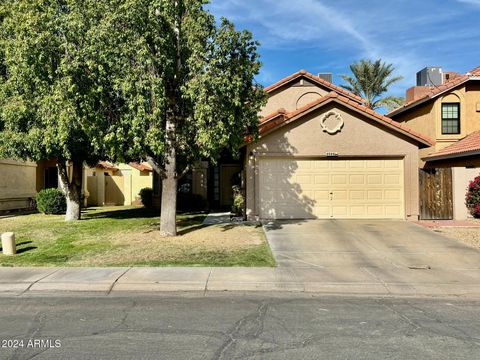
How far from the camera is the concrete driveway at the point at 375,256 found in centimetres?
777

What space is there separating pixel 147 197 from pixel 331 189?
471 inches

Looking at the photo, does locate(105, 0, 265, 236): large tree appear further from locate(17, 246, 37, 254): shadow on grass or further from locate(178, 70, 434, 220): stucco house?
locate(178, 70, 434, 220): stucco house

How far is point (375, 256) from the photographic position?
32.2 feet

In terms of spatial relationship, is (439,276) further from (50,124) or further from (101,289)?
(50,124)

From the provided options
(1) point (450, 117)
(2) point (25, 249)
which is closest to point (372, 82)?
(1) point (450, 117)

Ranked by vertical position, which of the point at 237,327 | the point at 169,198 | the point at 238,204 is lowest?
the point at 237,327

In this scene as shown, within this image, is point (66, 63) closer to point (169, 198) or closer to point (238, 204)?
point (169, 198)

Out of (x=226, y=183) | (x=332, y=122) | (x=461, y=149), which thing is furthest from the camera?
(x=226, y=183)

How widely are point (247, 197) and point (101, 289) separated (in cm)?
862

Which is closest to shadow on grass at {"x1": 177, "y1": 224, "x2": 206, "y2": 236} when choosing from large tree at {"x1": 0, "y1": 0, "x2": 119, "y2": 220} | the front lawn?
the front lawn

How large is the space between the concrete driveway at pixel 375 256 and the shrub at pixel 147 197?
11243 mm

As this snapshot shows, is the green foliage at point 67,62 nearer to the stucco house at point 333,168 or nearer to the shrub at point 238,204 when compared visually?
the stucco house at point 333,168

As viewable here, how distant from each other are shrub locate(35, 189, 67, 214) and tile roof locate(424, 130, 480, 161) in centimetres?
1661

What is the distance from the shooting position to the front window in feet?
59.4
